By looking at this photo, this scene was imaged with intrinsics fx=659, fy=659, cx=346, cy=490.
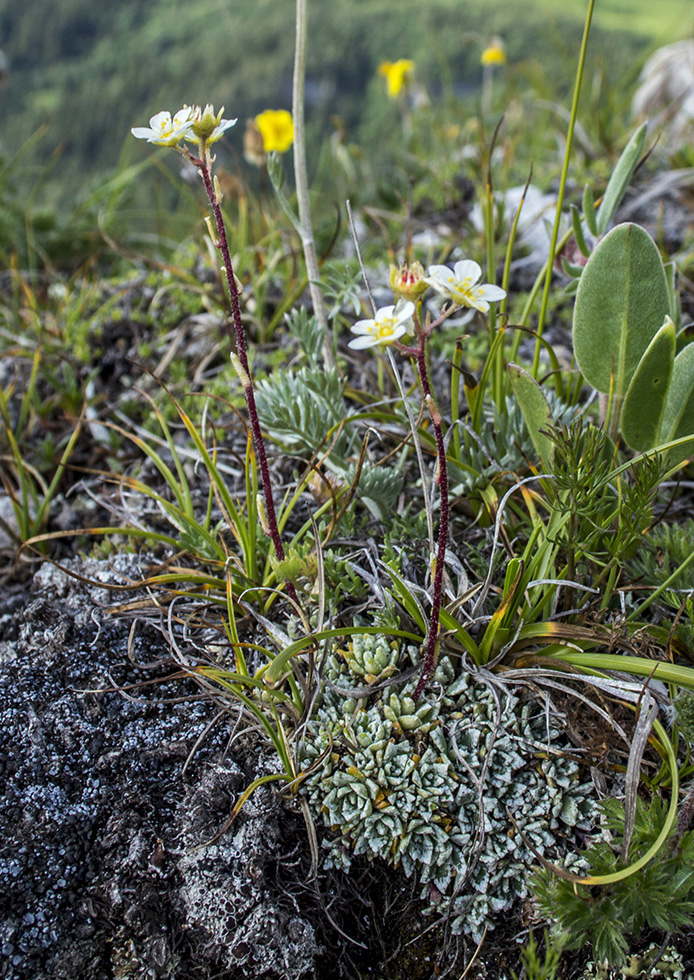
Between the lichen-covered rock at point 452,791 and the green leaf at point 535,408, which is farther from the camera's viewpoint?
the green leaf at point 535,408

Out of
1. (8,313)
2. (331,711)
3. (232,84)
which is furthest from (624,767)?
(232,84)

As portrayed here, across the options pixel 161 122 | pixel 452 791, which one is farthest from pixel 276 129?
pixel 452 791

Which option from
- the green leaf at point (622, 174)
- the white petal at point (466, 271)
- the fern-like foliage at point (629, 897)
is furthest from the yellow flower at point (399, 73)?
the fern-like foliage at point (629, 897)

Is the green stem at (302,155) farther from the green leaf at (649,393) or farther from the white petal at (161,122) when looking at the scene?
the green leaf at (649,393)

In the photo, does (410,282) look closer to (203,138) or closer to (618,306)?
(203,138)

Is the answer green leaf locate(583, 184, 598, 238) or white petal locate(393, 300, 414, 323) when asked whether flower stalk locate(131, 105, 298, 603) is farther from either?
green leaf locate(583, 184, 598, 238)

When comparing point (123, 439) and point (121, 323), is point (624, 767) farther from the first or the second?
point (121, 323)

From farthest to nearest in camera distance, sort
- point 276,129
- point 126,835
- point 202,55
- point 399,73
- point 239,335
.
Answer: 1. point 202,55
2. point 399,73
3. point 276,129
4. point 126,835
5. point 239,335
